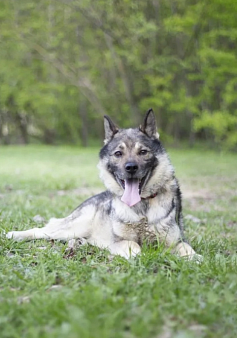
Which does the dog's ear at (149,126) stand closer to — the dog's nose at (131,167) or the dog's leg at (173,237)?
the dog's nose at (131,167)

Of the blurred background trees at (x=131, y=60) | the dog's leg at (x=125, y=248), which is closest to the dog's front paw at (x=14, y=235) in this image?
the dog's leg at (x=125, y=248)

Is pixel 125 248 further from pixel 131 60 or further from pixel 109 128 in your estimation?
pixel 131 60

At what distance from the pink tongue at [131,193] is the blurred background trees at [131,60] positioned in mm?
18982

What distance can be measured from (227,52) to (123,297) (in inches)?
895

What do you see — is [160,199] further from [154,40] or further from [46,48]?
[46,48]

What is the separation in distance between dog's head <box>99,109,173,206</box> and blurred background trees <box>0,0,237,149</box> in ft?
61.4

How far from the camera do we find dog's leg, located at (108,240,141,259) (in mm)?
4312

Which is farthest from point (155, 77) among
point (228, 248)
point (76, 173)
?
point (228, 248)

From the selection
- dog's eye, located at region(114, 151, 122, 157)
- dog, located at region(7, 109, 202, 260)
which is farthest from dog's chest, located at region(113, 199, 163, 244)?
dog's eye, located at region(114, 151, 122, 157)

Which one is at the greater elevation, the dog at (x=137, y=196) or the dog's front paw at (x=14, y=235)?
the dog at (x=137, y=196)

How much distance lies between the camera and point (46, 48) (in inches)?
1079

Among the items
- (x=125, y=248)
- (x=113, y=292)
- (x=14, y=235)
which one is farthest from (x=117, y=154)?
(x=113, y=292)

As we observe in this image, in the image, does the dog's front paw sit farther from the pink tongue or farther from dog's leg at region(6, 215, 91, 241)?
the pink tongue

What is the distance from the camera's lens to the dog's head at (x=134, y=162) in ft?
15.6
